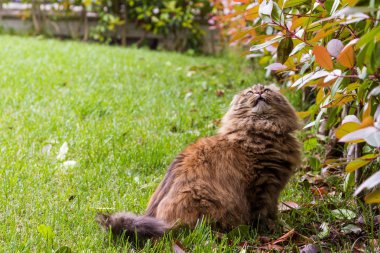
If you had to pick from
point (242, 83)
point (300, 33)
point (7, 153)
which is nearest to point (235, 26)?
point (242, 83)

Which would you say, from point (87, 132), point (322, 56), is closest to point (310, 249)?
point (322, 56)

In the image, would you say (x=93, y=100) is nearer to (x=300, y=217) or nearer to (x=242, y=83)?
(x=242, y=83)

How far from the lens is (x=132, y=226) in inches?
84.1

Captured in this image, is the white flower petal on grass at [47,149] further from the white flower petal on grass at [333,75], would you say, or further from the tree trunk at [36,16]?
the tree trunk at [36,16]

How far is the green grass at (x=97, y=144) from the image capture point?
2.27m

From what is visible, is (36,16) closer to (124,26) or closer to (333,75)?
(124,26)

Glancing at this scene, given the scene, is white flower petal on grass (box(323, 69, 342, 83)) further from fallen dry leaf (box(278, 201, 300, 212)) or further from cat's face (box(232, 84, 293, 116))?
fallen dry leaf (box(278, 201, 300, 212))

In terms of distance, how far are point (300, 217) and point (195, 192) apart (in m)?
0.65

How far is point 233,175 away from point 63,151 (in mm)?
1437

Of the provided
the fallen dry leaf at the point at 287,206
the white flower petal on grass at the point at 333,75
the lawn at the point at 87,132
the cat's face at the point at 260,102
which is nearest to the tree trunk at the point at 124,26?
the lawn at the point at 87,132

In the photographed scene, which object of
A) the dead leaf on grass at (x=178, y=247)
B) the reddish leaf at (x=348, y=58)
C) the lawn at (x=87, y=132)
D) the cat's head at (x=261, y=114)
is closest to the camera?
the reddish leaf at (x=348, y=58)

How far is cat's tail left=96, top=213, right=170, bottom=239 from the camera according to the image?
2.13m

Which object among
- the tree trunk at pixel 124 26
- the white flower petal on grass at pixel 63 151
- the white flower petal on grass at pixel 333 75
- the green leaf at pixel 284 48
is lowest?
the white flower petal on grass at pixel 63 151

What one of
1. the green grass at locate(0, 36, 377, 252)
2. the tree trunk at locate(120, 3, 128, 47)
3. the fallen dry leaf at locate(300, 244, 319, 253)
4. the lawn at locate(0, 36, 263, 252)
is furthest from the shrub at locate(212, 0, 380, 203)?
the tree trunk at locate(120, 3, 128, 47)
